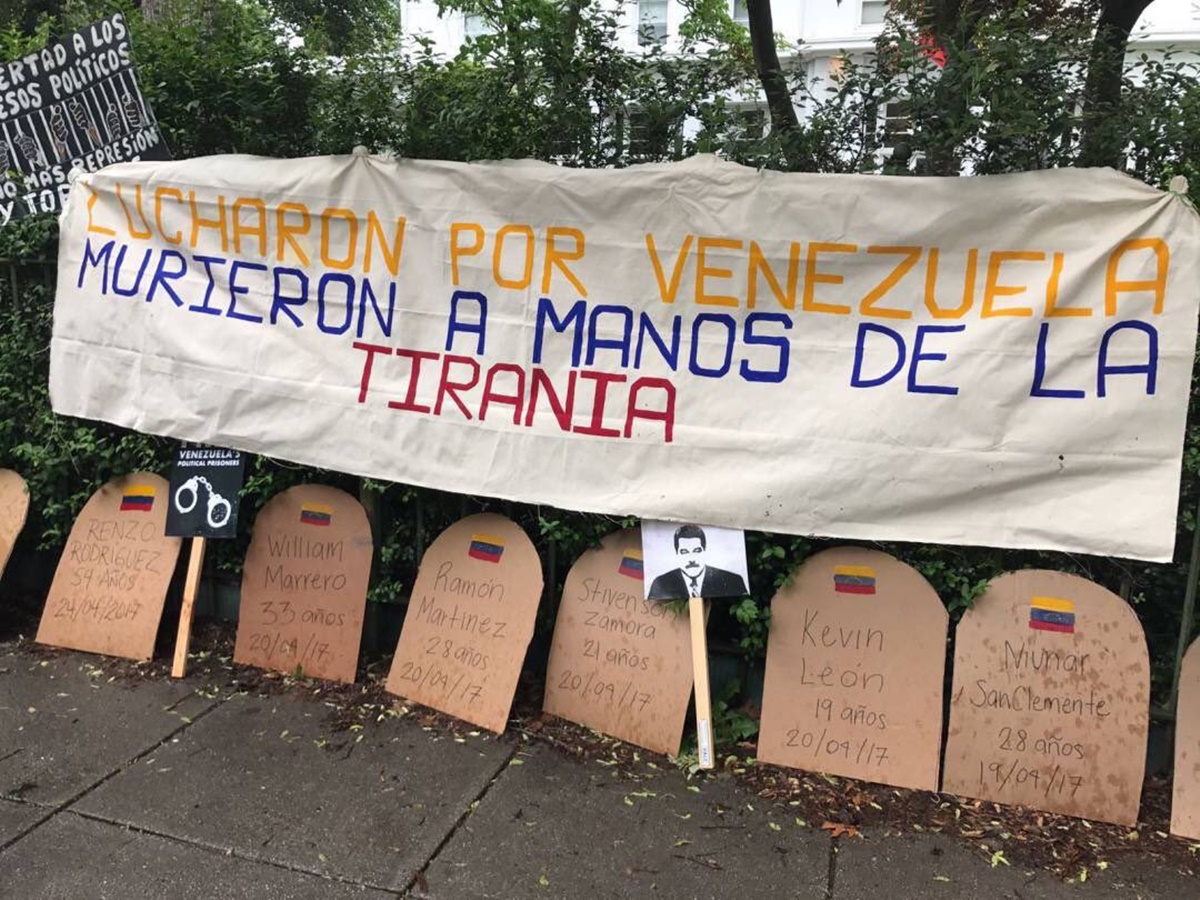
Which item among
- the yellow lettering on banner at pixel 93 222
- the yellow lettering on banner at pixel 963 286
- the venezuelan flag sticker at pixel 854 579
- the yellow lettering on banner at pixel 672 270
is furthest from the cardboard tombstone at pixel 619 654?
the yellow lettering on banner at pixel 93 222

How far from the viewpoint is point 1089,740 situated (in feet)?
9.30

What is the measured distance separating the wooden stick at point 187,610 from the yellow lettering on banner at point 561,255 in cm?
187

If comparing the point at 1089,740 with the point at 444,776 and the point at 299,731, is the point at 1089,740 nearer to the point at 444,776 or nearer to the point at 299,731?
the point at 444,776

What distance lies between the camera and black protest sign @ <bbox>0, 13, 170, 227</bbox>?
3.84 metres

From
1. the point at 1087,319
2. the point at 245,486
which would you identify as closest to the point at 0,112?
the point at 245,486

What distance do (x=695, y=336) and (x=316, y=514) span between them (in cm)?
177

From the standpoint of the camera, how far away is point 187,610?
3717 mm

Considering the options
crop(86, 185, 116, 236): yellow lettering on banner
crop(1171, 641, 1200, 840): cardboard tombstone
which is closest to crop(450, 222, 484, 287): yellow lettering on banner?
crop(86, 185, 116, 236): yellow lettering on banner

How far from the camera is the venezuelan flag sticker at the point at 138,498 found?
13.0 ft

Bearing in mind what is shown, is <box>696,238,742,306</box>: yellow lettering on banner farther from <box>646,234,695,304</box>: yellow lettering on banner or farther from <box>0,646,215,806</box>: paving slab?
<box>0,646,215,806</box>: paving slab

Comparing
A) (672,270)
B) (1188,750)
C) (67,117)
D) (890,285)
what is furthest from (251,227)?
(1188,750)

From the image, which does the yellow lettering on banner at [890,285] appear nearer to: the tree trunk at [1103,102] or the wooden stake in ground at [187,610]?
the tree trunk at [1103,102]

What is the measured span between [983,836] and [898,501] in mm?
1051

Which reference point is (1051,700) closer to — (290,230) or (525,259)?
(525,259)
